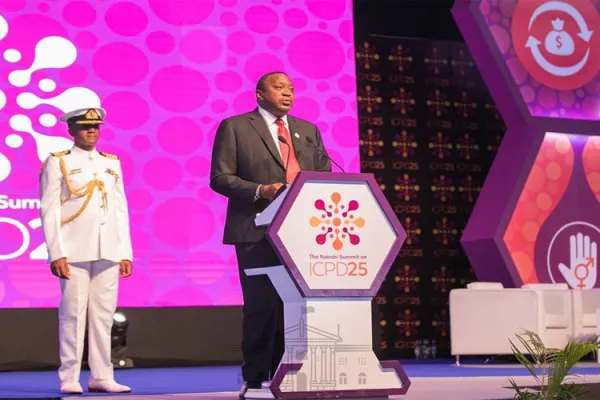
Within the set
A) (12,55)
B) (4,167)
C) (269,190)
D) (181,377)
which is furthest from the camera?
(12,55)

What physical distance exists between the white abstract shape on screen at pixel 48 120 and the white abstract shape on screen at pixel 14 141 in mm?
194

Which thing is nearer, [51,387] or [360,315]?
[360,315]

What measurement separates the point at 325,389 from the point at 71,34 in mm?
4482

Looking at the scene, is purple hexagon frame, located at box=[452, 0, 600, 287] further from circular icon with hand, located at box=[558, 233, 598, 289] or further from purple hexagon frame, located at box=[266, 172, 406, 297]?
purple hexagon frame, located at box=[266, 172, 406, 297]

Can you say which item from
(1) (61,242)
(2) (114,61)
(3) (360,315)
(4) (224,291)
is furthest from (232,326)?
(3) (360,315)

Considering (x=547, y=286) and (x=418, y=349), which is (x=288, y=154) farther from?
(x=418, y=349)

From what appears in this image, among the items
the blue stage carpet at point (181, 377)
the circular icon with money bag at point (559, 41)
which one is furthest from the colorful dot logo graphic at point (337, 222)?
the circular icon with money bag at point (559, 41)

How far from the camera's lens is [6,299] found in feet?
21.8

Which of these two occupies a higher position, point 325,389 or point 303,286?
point 303,286

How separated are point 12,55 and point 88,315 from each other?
2.85 meters

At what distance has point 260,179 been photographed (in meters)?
3.77

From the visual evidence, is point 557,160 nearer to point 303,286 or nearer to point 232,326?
point 232,326

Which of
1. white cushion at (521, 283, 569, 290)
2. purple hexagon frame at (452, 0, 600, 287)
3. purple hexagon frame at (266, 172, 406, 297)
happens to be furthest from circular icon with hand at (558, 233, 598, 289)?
purple hexagon frame at (266, 172, 406, 297)

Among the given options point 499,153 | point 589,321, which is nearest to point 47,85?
point 499,153
